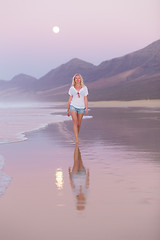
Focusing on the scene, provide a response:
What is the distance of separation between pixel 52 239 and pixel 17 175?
4063mm

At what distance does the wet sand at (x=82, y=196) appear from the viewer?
5406 millimetres

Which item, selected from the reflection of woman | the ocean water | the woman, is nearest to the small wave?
the reflection of woman

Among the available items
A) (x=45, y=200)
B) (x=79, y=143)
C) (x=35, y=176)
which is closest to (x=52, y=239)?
(x=45, y=200)

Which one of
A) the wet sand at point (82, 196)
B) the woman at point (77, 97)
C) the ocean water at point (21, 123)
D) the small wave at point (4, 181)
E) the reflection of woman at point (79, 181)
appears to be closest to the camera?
the wet sand at point (82, 196)

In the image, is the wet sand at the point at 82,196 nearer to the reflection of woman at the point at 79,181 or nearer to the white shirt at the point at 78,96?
the reflection of woman at the point at 79,181

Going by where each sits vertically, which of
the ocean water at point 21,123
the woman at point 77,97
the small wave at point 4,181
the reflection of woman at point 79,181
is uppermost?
the woman at point 77,97

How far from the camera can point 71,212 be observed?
6.11 metres

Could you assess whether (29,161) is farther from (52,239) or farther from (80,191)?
(52,239)

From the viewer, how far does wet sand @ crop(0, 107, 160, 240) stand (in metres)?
5.41

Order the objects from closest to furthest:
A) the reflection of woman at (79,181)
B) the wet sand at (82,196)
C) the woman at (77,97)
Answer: the wet sand at (82,196), the reflection of woman at (79,181), the woman at (77,97)

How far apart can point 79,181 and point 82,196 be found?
4.31ft

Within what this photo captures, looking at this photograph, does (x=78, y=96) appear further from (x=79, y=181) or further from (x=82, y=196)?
(x=82, y=196)

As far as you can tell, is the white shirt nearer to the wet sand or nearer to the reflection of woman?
the wet sand

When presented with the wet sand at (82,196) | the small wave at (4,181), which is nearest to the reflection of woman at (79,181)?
the wet sand at (82,196)
